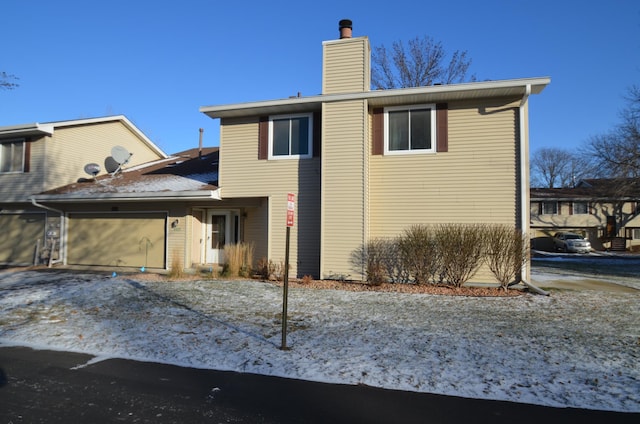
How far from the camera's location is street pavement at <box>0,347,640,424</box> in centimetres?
377

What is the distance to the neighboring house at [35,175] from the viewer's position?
51.2 ft

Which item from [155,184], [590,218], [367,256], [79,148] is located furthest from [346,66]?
[590,218]

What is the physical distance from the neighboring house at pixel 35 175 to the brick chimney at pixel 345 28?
37.5 feet

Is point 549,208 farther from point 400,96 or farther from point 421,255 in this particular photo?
point 421,255

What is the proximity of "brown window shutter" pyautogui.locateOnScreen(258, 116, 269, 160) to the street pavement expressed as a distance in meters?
8.69

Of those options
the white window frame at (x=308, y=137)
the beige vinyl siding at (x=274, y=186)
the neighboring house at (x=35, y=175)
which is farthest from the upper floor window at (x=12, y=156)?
the white window frame at (x=308, y=137)

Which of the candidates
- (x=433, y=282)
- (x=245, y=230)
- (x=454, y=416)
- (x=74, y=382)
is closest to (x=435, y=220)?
(x=433, y=282)

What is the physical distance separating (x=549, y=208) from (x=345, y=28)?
29.0 m

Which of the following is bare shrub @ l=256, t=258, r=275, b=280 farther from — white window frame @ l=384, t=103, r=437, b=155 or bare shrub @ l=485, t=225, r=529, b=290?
bare shrub @ l=485, t=225, r=529, b=290

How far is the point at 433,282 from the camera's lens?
432 inches

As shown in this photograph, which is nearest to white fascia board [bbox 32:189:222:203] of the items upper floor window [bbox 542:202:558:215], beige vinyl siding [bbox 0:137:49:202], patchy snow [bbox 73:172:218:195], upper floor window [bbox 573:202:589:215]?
patchy snow [bbox 73:172:218:195]

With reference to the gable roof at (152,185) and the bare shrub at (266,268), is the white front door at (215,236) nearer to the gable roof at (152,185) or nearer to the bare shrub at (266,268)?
the gable roof at (152,185)

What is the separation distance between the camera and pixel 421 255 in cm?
1074

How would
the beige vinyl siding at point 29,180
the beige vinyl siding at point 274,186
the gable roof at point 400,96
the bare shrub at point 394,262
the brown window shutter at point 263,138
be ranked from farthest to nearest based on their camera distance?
A: the beige vinyl siding at point 29,180 < the brown window shutter at point 263,138 < the beige vinyl siding at point 274,186 < the bare shrub at point 394,262 < the gable roof at point 400,96
